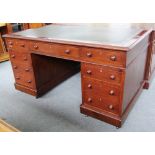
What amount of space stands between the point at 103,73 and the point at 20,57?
110 centimetres

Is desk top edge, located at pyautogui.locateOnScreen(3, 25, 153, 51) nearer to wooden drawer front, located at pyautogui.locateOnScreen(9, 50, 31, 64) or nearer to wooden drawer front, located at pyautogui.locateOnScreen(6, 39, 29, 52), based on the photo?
wooden drawer front, located at pyautogui.locateOnScreen(6, 39, 29, 52)

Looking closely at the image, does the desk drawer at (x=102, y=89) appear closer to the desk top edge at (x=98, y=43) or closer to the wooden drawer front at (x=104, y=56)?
the wooden drawer front at (x=104, y=56)

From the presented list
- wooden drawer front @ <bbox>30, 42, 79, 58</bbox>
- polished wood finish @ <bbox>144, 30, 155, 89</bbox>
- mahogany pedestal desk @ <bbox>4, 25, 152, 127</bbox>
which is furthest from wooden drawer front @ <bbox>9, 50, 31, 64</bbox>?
polished wood finish @ <bbox>144, 30, 155, 89</bbox>

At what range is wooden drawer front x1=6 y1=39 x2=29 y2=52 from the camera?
2.05 metres

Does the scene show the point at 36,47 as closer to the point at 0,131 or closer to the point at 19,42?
the point at 19,42

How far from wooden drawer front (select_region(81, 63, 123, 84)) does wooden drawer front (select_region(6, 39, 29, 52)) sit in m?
0.79

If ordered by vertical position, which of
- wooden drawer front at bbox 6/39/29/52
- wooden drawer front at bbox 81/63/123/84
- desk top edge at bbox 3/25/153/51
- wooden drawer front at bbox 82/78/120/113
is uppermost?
desk top edge at bbox 3/25/153/51

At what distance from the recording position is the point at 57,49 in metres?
1.78

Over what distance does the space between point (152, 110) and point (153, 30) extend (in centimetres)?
87

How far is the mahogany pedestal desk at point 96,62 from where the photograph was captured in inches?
58.7

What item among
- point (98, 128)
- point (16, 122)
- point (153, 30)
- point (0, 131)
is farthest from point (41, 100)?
point (153, 30)

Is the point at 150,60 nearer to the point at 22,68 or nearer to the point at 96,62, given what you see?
the point at 96,62

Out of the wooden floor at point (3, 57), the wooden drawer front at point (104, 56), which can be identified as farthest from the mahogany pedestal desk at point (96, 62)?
the wooden floor at point (3, 57)

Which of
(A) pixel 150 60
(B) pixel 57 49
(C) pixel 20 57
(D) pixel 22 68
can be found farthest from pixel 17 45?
(A) pixel 150 60
